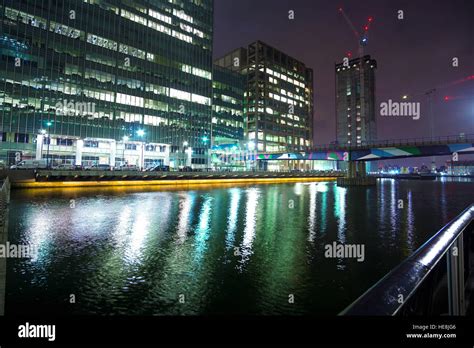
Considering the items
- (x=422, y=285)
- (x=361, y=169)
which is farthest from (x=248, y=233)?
(x=361, y=169)

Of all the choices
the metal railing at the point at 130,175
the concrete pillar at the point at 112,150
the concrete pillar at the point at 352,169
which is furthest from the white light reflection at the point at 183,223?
the concrete pillar at the point at 112,150

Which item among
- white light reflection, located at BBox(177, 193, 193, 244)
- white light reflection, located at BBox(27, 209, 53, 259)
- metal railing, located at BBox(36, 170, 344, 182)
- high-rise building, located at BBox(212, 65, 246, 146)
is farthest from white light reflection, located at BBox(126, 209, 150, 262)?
high-rise building, located at BBox(212, 65, 246, 146)

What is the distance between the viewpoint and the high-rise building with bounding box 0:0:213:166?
61.5 m

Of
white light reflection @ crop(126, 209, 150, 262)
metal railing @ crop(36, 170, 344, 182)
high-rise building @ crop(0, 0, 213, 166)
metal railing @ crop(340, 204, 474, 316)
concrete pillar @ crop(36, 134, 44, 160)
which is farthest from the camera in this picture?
high-rise building @ crop(0, 0, 213, 166)

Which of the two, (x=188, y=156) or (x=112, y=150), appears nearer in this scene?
(x=112, y=150)

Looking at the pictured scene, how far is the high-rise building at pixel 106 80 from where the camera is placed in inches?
2422

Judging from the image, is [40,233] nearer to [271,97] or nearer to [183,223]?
[183,223]

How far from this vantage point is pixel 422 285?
238cm

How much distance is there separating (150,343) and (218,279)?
5.47 m

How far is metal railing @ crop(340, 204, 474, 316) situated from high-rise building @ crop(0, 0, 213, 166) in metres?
63.8

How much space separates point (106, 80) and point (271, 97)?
8547 cm

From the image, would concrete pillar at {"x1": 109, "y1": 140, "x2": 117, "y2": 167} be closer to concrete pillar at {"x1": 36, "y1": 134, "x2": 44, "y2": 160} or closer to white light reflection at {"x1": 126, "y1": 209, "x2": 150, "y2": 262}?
concrete pillar at {"x1": 36, "y1": 134, "x2": 44, "y2": 160}

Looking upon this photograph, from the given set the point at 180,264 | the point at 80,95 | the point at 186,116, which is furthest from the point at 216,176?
the point at 180,264

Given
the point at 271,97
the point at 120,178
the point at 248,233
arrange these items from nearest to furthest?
1. the point at 248,233
2. the point at 120,178
3. the point at 271,97
